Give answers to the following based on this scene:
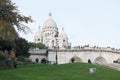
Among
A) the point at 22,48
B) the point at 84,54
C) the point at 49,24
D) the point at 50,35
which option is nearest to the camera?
the point at 22,48

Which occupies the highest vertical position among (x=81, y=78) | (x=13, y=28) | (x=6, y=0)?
(x=6, y=0)

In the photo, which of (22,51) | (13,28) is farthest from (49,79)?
(22,51)

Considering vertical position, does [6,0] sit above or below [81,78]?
above

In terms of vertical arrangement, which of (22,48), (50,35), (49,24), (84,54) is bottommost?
(84,54)

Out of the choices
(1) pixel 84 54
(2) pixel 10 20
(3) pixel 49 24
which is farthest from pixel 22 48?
(3) pixel 49 24

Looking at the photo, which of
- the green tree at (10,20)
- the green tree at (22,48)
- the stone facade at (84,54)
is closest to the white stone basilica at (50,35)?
the stone facade at (84,54)

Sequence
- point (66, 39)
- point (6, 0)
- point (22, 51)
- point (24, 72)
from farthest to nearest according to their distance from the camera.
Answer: point (66, 39)
point (22, 51)
point (6, 0)
point (24, 72)

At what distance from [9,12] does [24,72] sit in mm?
8667

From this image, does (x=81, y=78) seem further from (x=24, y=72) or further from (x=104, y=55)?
(x=104, y=55)

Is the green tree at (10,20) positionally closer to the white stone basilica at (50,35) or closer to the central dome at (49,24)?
the white stone basilica at (50,35)

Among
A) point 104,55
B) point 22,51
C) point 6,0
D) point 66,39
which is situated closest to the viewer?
point 6,0

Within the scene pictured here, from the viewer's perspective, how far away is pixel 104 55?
118500mm

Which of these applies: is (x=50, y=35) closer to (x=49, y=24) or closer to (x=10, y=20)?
(x=49, y=24)

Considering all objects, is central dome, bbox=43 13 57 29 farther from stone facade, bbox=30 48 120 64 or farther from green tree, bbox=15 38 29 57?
green tree, bbox=15 38 29 57
